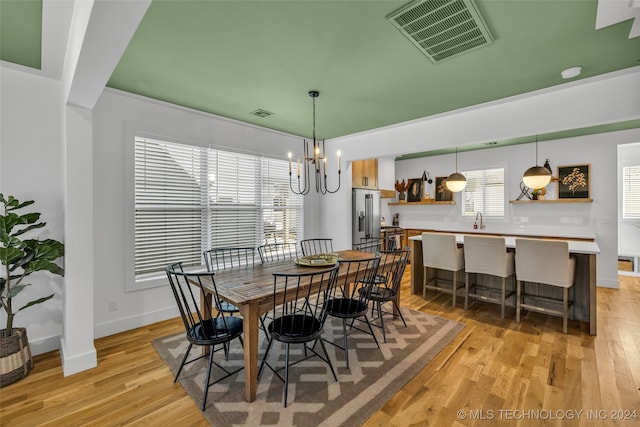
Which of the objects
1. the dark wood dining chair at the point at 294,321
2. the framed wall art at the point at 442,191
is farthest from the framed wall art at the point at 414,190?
the dark wood dining chair at the point at 294,321

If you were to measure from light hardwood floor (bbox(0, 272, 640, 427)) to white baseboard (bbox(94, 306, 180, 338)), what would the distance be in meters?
0.11

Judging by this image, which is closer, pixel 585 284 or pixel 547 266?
pixel 547 266

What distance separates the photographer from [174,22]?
6.62 ft

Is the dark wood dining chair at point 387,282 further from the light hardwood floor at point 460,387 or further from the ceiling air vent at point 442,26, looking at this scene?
the ceiling air vent at point 442,26

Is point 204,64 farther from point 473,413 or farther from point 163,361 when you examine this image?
point 473,413

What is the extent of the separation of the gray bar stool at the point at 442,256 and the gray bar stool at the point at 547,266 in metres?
0.73

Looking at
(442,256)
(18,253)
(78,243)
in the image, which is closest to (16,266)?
(18,253)

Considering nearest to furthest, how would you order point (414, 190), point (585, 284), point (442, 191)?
point (585, 284), point (442, 191), point (414, 190)

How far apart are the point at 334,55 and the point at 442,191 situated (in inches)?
212

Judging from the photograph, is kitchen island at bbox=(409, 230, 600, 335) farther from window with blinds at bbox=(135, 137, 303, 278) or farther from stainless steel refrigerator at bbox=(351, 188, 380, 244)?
window with blinds at bbox=(135, 137, 303, 278)

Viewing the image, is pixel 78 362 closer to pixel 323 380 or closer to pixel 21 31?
pixel 323 380

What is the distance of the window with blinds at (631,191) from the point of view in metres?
5.86

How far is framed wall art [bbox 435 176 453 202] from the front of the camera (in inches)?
271

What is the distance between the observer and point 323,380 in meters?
2.36
